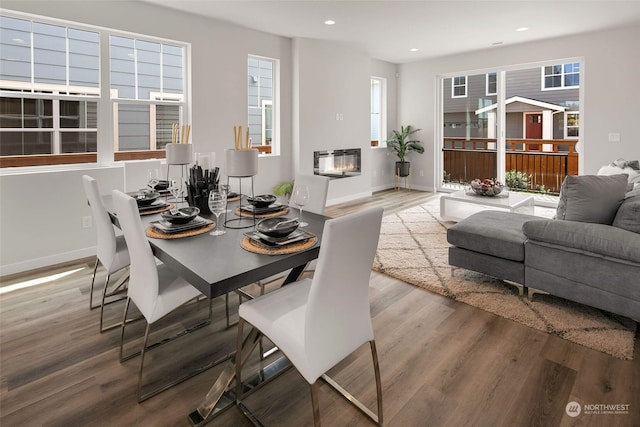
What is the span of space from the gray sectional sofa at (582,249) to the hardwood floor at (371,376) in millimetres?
387

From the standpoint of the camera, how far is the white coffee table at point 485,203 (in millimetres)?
4570

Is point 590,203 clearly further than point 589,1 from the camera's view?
No

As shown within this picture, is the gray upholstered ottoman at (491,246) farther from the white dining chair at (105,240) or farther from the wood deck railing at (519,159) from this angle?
the wood deck railing at (519,159)

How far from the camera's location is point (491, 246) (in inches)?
117

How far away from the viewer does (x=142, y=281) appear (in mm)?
1917

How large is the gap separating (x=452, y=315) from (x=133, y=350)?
2114 millimetres

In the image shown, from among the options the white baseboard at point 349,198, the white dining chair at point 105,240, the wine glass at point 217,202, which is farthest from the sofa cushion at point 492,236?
the white baseboard at point 349,198

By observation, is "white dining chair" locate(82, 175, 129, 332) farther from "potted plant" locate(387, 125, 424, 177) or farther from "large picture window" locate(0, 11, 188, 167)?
"potted plant" locate(387, 125, 424, 177)

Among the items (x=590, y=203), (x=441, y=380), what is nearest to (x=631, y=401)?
(x=441, y=380)

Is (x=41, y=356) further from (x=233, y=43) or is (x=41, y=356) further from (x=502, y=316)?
(x=233, y=43)

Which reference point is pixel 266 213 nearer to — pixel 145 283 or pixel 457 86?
pixel 145 283

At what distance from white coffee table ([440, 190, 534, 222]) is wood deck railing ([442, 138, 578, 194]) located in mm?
2159

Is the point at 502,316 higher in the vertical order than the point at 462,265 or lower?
lower

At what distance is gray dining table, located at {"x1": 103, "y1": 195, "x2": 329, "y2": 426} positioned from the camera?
58.6 inches
